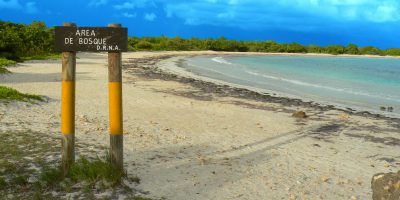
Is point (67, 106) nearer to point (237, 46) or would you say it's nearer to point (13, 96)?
point (13, 96)

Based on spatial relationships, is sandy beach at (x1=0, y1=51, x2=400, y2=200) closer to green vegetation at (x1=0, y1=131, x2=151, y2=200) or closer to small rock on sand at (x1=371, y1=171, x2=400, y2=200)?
green vegetation at (x1=0, y1=131, x2=151, y2=200)

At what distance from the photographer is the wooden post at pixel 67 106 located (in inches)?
247

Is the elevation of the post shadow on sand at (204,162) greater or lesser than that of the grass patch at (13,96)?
lesser

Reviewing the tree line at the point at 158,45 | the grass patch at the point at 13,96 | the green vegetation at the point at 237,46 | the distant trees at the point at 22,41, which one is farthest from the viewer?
the green vegetation at the point at 237,46

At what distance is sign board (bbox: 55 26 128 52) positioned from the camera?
6.01m

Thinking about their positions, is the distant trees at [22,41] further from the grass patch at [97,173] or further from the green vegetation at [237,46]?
the green vegetation at [237,46]

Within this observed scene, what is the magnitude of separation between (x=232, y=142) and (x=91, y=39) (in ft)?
14.4

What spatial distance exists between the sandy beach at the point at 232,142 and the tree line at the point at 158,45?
17.9 m

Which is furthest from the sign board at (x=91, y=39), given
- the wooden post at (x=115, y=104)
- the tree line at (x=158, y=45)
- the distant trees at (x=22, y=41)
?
the distant trees at (x=22, y=41)

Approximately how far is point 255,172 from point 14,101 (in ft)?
24.6

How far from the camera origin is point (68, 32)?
6.14 metres

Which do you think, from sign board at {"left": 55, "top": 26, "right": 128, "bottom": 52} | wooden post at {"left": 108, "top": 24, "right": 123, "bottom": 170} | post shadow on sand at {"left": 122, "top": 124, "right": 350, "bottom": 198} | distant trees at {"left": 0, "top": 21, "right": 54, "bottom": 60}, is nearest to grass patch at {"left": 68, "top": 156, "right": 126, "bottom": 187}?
wooden post at {"left": 108, "top": 24, "right": 123, "bottom": 170}

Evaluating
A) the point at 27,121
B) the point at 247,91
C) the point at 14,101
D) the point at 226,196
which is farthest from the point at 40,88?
the point at 226,196

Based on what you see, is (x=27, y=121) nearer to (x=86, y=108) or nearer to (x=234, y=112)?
(x=86, y=108)
